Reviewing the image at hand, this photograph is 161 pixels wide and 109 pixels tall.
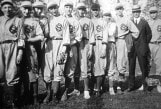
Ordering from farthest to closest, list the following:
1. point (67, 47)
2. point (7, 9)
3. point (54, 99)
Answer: point (67, 47) < point (54, 99) < point (7, 9)

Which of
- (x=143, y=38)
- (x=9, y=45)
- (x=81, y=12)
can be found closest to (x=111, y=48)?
(x=143, y=38)

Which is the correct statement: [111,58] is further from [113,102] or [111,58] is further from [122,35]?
[113,102]

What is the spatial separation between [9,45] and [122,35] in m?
3.19

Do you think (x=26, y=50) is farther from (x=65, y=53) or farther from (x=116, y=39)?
(x=116, y=39)

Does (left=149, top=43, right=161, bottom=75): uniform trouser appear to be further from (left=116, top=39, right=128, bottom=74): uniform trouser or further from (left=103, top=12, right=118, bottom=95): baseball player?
(left=103, top=12, right=118, bottom=95): baseball player

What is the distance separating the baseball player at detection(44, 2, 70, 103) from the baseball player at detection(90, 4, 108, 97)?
3.01ft

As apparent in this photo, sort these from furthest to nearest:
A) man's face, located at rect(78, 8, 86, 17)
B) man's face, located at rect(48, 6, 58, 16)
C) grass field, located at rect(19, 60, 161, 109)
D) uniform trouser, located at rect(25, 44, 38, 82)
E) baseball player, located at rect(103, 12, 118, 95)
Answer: baseball player, located at rect(103, 12, 118, 95) → man's face, located at rect(78, 8, 86, 17) → man's face, located at rect(48, 6, 58, 16) → uniform trouser, located at rect(25, 44, 38, 82) → grass field, located at rect(19, 60, 161, 109)

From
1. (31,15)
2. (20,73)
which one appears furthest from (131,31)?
(20,73)

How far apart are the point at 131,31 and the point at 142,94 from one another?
6.11 ft

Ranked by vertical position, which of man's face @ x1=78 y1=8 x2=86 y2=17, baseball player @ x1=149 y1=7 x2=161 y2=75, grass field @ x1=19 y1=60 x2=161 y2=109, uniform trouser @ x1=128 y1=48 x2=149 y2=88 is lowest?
grass field @ x1=19 y1=60 x2=161 y2=109

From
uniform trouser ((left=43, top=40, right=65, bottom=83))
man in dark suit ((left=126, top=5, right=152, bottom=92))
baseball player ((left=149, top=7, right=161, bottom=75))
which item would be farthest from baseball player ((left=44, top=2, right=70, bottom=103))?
baseball player ((left=149, top=7, right=161, bottom=75))

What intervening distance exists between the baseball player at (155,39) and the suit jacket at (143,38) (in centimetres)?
12

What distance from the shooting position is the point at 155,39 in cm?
629

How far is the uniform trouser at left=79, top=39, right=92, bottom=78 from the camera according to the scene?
5867 millimetres
